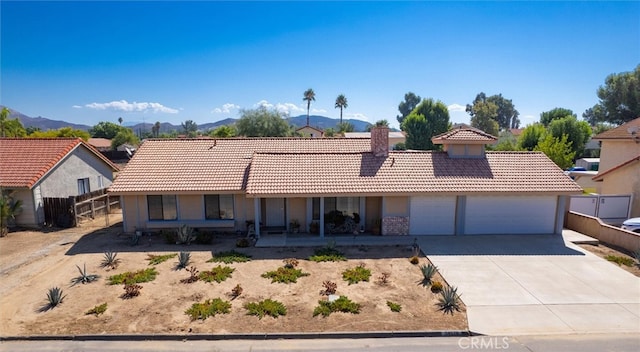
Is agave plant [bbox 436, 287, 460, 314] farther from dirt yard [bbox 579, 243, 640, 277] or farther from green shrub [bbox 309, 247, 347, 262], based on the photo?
dirt yard [bbox 579, 243, 640, 277]

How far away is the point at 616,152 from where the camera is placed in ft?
84.4

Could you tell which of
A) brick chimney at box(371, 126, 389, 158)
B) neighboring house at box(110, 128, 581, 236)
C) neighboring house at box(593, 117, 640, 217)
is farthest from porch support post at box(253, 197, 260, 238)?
neighboring house at box(593, 117, 640, 217)

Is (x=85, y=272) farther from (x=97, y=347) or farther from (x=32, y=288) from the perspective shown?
(x=97, y=347)

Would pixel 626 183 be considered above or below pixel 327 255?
above

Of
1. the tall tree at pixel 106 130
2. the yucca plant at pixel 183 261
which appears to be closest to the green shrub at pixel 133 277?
the yucca plant at pixel 183 261

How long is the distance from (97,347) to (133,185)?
10.0 meters

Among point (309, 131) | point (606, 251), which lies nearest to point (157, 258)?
point (606, 251)

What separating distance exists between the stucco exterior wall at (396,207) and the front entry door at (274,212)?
17.3 ft

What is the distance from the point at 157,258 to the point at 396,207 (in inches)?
438

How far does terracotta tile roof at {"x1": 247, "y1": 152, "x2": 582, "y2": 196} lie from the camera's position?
16672 mm

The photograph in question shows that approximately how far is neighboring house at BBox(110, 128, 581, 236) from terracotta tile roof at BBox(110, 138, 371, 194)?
75mm

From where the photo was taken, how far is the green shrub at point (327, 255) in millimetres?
14188

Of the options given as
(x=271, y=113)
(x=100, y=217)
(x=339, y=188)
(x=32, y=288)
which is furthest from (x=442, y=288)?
(x=271, y=113)

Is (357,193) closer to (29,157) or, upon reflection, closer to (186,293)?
(186,293)
